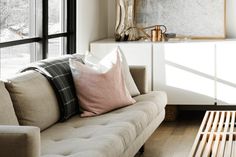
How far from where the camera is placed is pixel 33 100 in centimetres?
307

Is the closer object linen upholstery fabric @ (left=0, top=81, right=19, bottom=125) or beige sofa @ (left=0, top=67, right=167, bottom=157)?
beige sofa @ (left=0, top=67, right=167, bottom=157)

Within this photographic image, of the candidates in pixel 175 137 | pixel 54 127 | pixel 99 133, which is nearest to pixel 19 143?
pixel 99 133

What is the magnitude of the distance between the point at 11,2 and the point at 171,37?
2211mm

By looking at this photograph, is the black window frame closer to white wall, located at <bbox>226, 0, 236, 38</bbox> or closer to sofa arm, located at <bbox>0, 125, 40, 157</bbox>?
sofa arm, located at <bbox>0, 125, 40, 157</bbox>

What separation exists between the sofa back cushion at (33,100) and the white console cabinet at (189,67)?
1951 millimetres

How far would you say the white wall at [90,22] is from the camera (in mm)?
5020

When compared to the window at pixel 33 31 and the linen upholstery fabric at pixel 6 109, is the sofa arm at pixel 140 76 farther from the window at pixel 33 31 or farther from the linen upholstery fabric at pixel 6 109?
the linen upholstery fabric at pixel 6 109

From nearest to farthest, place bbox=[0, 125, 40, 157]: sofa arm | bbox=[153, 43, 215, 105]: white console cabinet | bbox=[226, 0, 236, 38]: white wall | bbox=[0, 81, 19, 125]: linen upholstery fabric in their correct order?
bbox=[0, 125, 40, 157]: sofa arm, bbox=[0, 81, 19, 125]: linen upholstery fabric, bbox=[153, 43, 215, 105]: white console cabinet, bbox=[226, 0, 236, 38]: white wall

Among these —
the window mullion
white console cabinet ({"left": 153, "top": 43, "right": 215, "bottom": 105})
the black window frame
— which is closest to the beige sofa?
the black window frame

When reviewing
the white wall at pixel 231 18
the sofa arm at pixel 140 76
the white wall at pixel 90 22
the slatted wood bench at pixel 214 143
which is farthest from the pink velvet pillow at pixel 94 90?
the white wall at pixel 231 18

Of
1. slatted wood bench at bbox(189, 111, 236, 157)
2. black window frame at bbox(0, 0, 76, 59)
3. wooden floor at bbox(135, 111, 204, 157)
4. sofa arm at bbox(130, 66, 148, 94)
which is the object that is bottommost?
wooden floor at bbox(135, 111, 204, 157)

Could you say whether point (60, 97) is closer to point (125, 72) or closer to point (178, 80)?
point (125, 72)

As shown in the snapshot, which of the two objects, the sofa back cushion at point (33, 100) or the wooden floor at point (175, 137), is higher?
the sofa back cushion at point (33, 100)

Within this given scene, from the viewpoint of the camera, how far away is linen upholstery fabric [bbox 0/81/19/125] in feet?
8.66
